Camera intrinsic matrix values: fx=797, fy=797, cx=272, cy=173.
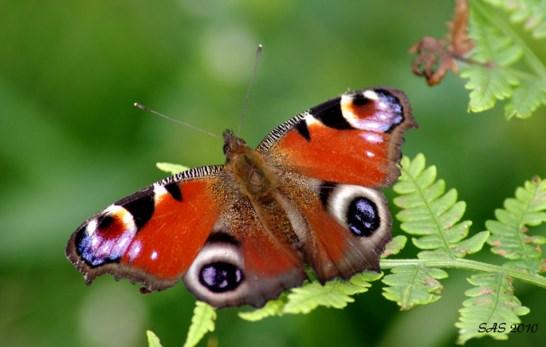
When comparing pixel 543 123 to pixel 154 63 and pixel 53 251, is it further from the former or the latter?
pixel 53 251

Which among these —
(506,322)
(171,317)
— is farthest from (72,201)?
(506,322)

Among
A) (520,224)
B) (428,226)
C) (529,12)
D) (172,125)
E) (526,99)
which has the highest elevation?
(529,12)

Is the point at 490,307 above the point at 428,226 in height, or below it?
below

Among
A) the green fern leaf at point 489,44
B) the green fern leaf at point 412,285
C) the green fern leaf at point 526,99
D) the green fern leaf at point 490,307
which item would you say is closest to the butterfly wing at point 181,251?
the green fern leaf at point 412,285

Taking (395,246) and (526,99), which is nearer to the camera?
(395,246)

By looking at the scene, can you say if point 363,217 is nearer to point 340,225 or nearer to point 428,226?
point 340,225

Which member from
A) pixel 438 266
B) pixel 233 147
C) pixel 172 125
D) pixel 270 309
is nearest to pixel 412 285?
pixel 438 266

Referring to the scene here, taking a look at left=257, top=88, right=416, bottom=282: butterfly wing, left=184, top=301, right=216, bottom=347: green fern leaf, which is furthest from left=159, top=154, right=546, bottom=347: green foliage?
left=257, top=88, right=416, bottom=282: butterfly wing

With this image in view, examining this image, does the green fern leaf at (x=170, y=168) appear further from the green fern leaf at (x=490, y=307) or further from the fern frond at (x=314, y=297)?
the green fern leaf at (x=490, y=307)
